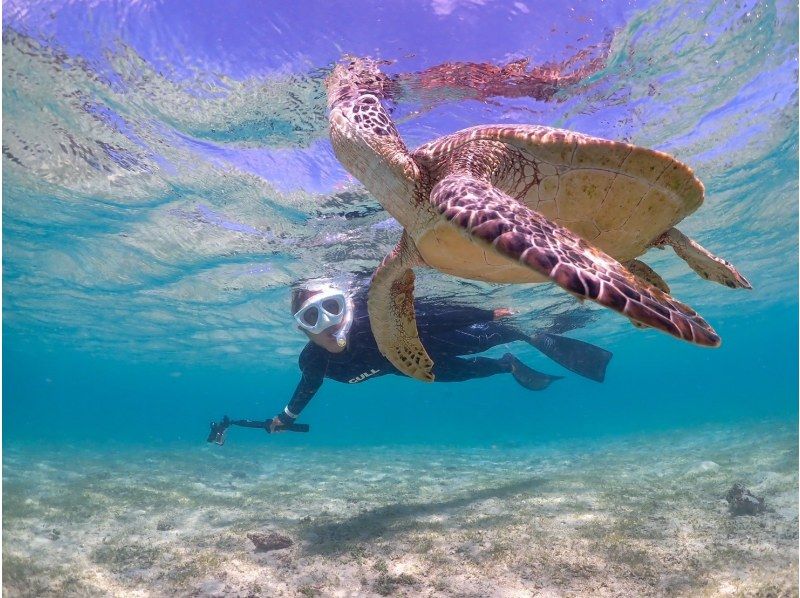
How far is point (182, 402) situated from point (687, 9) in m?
110

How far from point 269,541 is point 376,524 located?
157 cm

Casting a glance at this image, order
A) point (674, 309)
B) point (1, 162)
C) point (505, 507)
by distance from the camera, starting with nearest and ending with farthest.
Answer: point (674, 309) → point (505, 507) → point (1, 162)

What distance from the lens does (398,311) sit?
5.74 m

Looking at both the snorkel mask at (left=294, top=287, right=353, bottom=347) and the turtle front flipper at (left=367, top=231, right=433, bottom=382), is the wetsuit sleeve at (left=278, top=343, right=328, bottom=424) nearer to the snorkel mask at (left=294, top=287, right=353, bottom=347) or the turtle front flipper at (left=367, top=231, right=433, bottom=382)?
the snorkel mask at (left=294, top=287, right=353, bottom=347)

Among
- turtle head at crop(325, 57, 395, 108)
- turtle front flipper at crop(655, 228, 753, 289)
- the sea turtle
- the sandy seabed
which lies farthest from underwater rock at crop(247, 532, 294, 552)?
turtle head at crop(325, 57, 395, 108)

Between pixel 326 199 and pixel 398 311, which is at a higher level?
pixel 326 199

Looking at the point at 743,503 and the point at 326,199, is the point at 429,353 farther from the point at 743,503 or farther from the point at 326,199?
the point at 743,503

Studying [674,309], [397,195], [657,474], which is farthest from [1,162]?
[657,474]

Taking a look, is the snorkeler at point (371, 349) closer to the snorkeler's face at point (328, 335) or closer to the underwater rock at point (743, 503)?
the snorkeler's face at point (328, 335)

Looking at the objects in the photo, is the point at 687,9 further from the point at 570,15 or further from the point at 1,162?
the point at 1,162

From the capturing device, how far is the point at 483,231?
2.23 meters

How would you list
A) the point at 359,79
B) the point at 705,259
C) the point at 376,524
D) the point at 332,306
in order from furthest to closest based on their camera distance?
the point at 332,306 < the point at 359,79 < the point at 376,524 < the point at 705,259

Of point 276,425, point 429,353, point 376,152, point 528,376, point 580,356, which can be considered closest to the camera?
point 376,152

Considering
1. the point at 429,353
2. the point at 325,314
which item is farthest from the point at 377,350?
the point at 429,353
